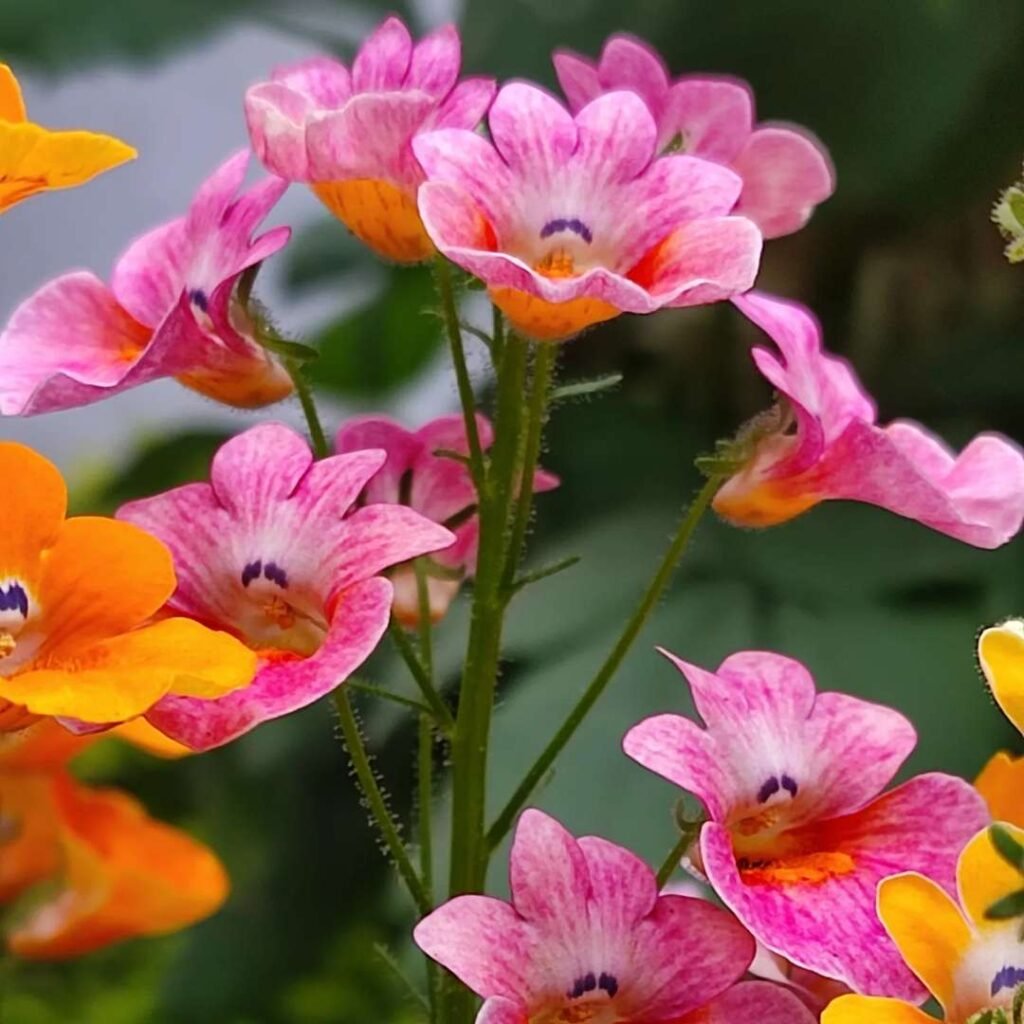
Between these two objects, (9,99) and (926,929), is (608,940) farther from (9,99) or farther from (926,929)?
(9,99)

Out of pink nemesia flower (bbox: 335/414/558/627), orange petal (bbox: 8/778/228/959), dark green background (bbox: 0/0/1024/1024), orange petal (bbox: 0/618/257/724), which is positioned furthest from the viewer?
dark green background (bbox: 0/0/1024/1024)

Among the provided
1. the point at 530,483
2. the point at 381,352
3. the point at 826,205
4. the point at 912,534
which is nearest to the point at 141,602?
the point at 530,483

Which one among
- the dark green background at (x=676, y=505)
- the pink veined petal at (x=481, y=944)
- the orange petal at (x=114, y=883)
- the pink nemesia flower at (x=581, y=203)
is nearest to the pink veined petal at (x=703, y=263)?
the pink nemesia flower at (x=581, y=203)

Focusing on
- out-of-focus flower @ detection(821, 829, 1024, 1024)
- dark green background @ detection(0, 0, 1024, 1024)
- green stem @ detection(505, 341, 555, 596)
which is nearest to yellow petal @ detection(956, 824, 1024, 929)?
out-of-focus flower @ detection(821, 829, 1024, 1024)

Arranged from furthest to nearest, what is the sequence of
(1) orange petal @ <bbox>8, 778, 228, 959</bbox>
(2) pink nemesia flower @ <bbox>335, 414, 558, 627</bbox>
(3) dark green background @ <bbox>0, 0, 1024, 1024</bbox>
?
(3) dark green background @ <bbox>0, 0, 1024, 1024</bbox> < (1) orange petal @ <bbox>8, 778, 228, 959</bbox> < (2) pink nemesia flower @ <bbox>335, 414, 558, 627</bbox>

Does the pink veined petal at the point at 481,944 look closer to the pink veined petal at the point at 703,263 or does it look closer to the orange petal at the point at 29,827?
the pink veined petal at the point at 703,263

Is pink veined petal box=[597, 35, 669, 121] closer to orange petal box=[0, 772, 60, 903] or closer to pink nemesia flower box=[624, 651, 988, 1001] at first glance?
pink nemesia flower box=[624, 651, 988, 1001]

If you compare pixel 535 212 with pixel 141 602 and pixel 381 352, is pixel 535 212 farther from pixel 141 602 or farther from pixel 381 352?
pixel 381 352
